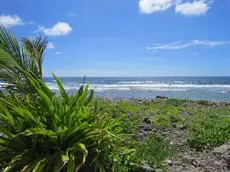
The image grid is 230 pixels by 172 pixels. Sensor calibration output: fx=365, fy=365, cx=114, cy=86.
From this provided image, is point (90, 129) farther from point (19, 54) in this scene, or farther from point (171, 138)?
point (171, 138)

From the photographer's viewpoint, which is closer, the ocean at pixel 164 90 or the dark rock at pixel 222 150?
the dark rock at pixel 222 150

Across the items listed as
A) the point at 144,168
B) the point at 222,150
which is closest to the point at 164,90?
the point at 222,150

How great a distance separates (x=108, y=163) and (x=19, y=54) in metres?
2.04

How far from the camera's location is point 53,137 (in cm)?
421

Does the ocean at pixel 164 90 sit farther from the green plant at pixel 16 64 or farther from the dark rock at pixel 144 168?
the dark rock at pixel 144 168

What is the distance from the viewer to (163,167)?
4.76 meters

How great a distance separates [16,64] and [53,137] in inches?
51.3

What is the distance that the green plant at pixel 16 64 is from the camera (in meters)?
4.95

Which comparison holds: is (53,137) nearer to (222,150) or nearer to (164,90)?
(222,150)

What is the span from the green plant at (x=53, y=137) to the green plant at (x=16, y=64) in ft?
1.92

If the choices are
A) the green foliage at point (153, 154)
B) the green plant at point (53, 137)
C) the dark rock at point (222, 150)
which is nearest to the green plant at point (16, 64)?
the green plant at point (53, 137)

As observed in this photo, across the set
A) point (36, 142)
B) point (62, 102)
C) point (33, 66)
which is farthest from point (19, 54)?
point (36, 142)

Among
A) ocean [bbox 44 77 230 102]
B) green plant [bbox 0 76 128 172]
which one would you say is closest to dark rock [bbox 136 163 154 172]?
green plant [bbox 0 76 128 172]

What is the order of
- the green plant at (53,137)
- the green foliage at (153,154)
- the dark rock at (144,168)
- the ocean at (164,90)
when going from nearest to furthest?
the green plant at (53,137) < the dark rock at (144,168) < the green foliage at (153,154) < the ocean at (164,90)
